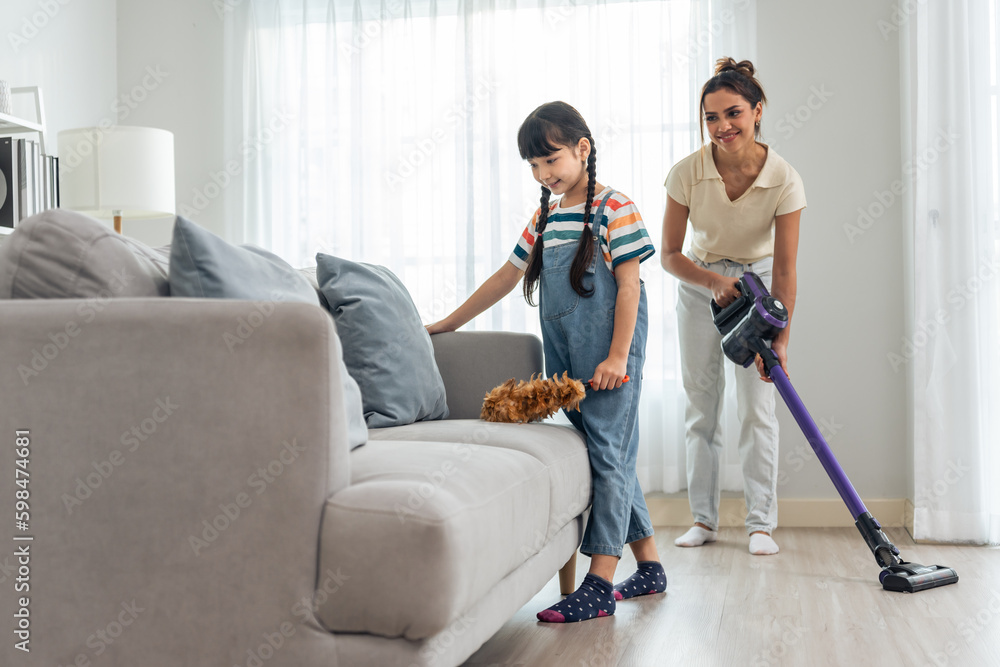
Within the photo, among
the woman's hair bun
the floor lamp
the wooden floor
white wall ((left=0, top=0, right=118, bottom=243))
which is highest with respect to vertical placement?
white wall ((left=0, top=0, right=118, bottom=243))

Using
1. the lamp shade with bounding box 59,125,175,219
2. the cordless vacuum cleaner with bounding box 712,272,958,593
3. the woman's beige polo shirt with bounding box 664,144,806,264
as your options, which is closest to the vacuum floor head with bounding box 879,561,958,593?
the cordless vacuum cleaner with bounding box 712,272,958,593

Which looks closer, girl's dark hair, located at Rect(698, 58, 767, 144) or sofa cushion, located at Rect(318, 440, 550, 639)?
sofa cushion, located at Rect(318, 440, 550, 639)

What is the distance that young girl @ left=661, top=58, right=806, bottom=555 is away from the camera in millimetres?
2242

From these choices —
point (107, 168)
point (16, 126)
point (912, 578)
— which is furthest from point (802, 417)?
point (16, 126)

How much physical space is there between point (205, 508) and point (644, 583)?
3.94 feet

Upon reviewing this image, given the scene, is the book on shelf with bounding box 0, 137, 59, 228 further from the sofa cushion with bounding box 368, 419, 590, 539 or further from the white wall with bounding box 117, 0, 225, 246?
the sofa cushion with bounding box 368, 419, 590, 539

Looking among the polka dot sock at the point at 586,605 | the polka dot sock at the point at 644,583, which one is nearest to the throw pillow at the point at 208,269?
the polka dot sock at the point at 586,605

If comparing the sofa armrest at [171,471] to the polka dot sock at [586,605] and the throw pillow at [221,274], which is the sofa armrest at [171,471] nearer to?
the throw pillow at [221,274]

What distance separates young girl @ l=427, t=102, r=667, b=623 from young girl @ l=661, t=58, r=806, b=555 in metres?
0.43

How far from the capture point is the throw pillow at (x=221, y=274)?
1.23m

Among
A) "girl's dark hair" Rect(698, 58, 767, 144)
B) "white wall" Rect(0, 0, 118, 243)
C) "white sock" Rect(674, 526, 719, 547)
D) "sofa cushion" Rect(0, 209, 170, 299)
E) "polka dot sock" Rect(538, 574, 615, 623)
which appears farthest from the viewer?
"white wall" Rect(0, 0, 118, 243)

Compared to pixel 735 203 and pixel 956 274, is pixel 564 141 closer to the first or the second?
pixel 735 203

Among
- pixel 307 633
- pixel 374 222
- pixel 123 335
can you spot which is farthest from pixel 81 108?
pixel 307 633

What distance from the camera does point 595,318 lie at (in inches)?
71.0
